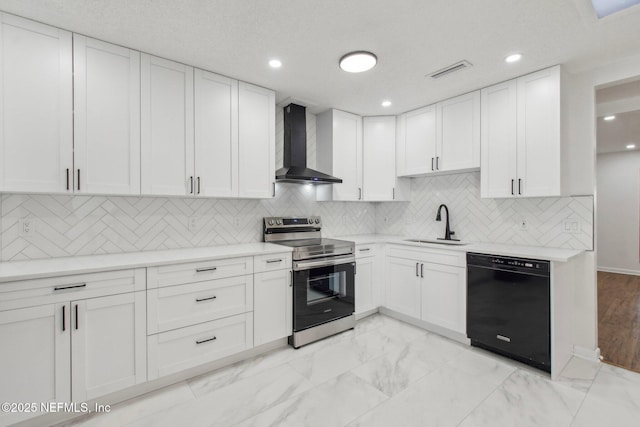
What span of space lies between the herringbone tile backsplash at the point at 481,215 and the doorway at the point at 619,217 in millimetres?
1201

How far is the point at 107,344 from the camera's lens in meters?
1.96

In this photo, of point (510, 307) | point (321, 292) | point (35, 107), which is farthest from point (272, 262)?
point (510, 307)

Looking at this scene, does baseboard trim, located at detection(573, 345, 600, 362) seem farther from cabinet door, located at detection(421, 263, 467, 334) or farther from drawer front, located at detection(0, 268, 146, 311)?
drawer front, located at detection(0, 268, 146, 311)

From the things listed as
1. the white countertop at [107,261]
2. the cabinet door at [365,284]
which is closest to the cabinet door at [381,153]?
the cabinet door at [365,284]

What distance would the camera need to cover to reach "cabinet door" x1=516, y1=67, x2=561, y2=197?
2.55 metres

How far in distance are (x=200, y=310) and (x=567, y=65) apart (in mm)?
3721

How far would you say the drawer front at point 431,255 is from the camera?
291cm

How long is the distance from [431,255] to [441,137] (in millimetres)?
1368

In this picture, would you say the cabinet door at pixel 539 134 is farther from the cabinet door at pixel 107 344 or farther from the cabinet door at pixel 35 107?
the cabinet door at pixel 35 107

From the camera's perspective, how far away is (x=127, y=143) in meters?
2.29

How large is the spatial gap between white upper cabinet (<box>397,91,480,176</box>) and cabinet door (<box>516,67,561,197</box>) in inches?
16.6

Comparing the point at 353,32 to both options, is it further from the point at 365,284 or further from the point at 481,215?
the point at 365,284

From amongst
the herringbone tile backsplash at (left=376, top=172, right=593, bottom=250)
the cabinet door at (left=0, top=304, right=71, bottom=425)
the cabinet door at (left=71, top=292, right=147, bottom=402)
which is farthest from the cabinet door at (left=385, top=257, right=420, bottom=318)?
the cabinet door at (left=0, top=304, right=71, bottom=425)

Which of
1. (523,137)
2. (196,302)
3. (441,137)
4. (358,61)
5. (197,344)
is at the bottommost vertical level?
(197,344)
